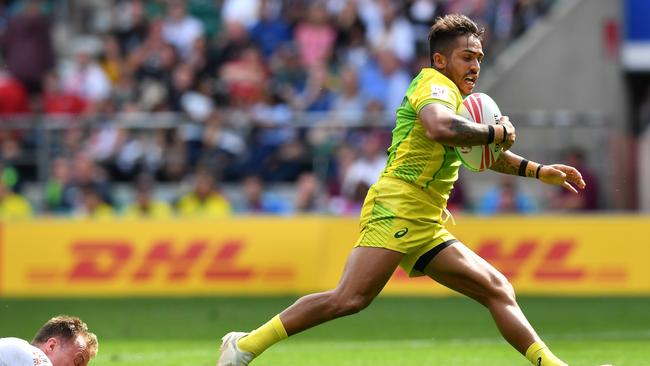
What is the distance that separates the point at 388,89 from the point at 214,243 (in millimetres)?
3990

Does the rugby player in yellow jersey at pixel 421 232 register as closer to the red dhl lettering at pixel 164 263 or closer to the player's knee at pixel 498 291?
the player's knee at pixel 498 291

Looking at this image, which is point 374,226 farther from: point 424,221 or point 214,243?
point 214,243

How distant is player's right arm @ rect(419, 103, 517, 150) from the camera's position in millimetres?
8078

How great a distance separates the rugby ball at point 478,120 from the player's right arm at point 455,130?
9.1 inches

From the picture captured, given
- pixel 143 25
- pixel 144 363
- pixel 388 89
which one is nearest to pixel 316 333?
pixel 144 363

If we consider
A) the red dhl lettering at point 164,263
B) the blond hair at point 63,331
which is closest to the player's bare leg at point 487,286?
the blond hair at point 63,331

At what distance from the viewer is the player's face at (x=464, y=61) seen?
8531mm

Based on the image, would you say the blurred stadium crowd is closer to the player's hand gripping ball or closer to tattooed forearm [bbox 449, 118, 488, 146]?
the player's hand gripping ball

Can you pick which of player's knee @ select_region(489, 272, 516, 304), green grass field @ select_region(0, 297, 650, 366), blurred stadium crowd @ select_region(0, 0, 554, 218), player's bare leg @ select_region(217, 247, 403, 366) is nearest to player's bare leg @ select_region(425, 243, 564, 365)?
player's knee @ select_region(489, 272, 516, 304)

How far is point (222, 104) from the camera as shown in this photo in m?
20.8

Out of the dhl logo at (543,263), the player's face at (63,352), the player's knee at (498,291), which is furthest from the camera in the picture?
the dhl logo at (543,263)

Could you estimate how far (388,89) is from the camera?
66.3 feet

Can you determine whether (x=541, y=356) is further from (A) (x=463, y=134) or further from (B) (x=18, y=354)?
(B) (x=18, y=354)

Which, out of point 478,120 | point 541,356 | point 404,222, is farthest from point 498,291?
point 478,120
